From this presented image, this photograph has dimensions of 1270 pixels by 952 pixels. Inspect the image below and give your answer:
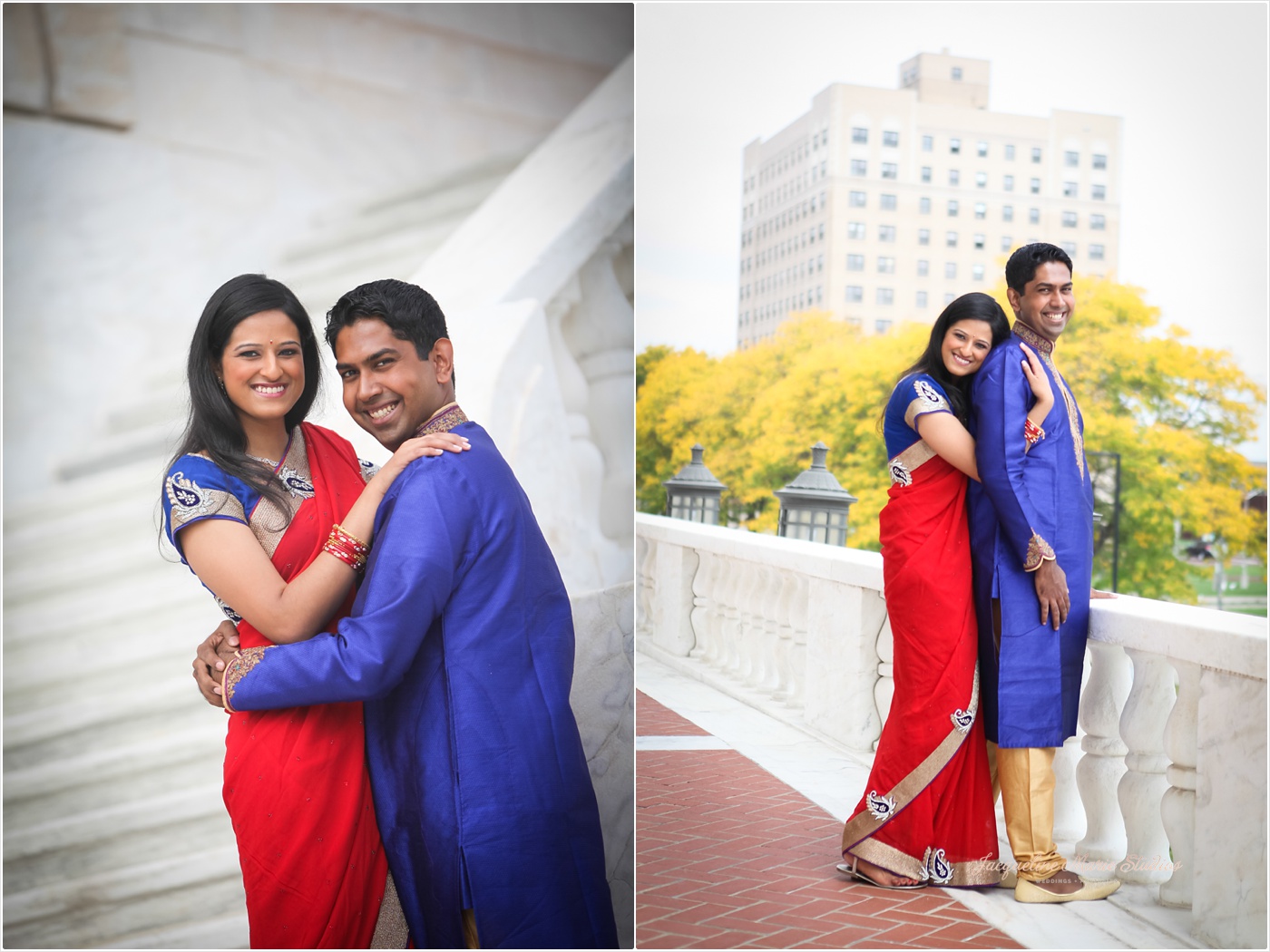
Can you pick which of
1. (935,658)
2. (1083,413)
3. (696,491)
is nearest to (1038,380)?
(935,658)

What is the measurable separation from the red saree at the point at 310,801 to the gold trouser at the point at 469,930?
0.17m

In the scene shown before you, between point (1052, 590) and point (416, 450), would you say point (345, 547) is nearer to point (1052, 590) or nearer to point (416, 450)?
point (416, 450)

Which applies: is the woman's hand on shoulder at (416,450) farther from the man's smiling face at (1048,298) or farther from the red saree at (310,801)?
the man's smiling face at (1048,298)

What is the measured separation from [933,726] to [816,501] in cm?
400

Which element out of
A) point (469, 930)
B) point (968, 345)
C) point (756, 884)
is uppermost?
point (968, 345)

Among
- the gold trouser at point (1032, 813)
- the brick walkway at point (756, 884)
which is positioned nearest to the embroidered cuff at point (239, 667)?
the brick walkway at point (756, 884)

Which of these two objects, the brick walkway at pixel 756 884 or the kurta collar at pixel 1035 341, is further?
the kurta collar at pixel 1035 341

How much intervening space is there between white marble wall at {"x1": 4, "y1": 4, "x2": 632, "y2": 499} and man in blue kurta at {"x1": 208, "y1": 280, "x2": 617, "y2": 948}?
0.34 m

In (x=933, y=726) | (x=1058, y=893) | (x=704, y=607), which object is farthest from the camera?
(x=704, y=607)

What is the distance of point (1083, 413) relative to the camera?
77.9ft

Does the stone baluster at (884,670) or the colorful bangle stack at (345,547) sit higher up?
the colorful bangle stack at (345,547)

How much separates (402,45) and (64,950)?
2.00m

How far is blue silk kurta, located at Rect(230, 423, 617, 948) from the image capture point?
80.1 inches

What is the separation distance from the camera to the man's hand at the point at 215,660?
2143 mm
